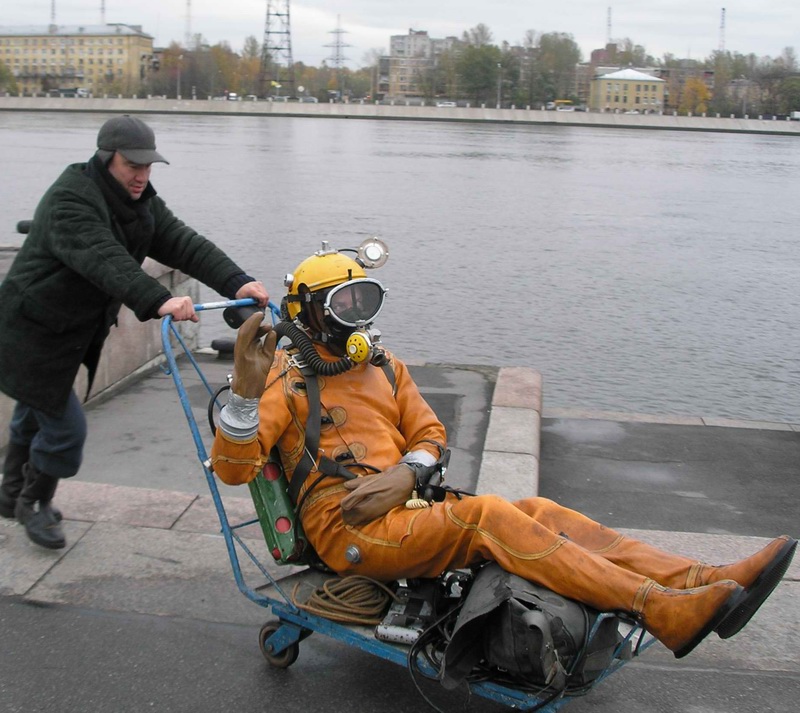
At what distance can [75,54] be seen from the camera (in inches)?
7657

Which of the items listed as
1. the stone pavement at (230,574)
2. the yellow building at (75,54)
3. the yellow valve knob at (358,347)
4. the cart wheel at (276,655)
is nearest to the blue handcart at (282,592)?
the cart wheel at (276,655)

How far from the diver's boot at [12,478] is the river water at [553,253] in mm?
7105

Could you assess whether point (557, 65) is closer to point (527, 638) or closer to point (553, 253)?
point (553, 253)

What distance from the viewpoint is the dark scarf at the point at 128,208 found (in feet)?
13.4

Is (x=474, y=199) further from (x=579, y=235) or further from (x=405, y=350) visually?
(x=405, y=350)

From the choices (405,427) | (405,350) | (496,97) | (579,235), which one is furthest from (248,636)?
(496,97)

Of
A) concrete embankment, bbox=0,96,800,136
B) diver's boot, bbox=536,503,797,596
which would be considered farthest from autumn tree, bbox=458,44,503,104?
diver's boot, bbox=536,503,797,596

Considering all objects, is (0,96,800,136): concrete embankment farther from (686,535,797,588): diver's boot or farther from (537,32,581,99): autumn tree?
(686,535,797,588): diver's boot

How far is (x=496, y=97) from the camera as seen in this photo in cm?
15962

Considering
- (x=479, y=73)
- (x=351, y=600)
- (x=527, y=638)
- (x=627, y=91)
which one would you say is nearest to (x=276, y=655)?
(x=351, y=600)

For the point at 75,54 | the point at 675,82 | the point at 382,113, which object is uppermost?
the point at 75,54

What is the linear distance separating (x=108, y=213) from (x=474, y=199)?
3098cm

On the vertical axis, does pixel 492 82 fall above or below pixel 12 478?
above

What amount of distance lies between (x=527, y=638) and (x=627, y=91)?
176284 mm
